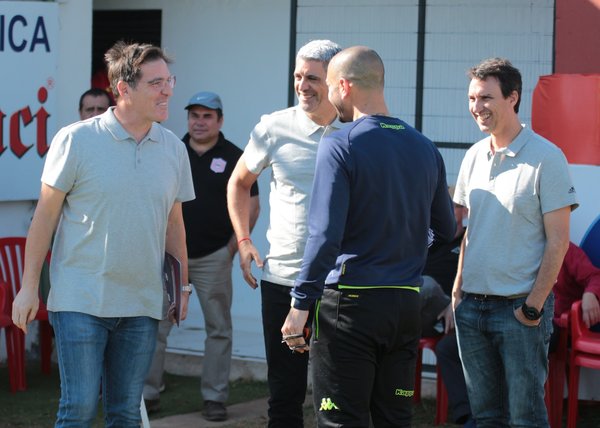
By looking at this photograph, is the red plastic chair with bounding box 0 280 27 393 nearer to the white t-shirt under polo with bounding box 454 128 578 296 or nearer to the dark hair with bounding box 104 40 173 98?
the dark hair with bounding box 104 40 173 98

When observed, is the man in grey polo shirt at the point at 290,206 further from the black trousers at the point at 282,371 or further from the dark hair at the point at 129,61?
the dark hair at the point at 129,61

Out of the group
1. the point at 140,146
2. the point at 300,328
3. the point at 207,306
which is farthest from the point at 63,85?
the point at 300,328

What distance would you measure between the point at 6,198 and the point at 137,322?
365 cm

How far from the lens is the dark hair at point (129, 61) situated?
4.30 meters

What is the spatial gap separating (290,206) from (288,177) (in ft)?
0.42

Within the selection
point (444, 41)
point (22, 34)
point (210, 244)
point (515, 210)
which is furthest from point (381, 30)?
point (515, 210)

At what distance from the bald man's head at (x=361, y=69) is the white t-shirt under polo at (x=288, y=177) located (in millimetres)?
862

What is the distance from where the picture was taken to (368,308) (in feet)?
13.2

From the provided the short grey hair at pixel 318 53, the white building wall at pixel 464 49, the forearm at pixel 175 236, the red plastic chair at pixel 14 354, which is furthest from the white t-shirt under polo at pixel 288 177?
the white building wall at pixel 464 49

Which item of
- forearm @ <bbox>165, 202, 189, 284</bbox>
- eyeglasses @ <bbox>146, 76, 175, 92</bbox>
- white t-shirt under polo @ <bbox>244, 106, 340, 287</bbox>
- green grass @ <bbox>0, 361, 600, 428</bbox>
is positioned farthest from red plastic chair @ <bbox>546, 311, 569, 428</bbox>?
eyeglasses @ <bbox>146, 76, 175, 92</bbox>

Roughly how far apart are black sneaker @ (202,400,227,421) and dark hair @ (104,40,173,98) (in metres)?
2.76

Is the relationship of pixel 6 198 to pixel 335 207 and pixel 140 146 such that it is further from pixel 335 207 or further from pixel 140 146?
pixel 335 207

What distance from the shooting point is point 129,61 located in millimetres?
4309

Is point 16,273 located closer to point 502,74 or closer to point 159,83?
point 159,83
